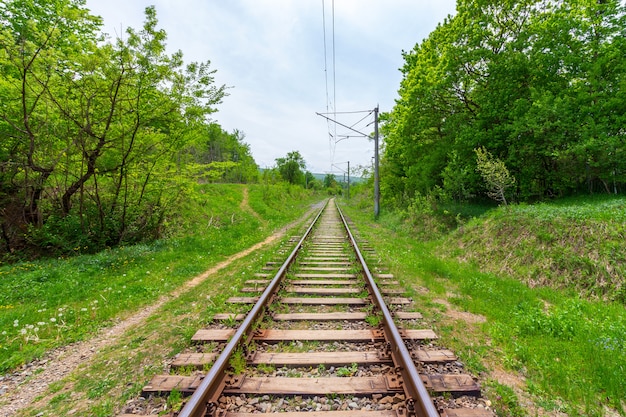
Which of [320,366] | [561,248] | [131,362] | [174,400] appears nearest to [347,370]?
[320,366]

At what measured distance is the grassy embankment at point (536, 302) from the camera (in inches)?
108

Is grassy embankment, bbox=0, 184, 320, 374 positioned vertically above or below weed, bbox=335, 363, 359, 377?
A: below

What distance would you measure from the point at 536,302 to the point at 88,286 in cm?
892

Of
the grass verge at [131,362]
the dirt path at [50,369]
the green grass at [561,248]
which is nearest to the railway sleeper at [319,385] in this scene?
the grass verge at [131,362]

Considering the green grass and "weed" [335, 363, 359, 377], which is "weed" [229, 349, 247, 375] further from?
the green grass

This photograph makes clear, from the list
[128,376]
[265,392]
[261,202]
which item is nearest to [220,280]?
[128,376]

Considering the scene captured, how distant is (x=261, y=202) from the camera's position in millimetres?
23328

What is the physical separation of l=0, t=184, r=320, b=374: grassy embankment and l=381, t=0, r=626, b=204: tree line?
30.6 feet

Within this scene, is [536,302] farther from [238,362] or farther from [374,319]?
[238,362]

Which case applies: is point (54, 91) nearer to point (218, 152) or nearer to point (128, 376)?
point (128, 376)

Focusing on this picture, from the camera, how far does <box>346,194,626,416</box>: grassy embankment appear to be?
2.74 metres

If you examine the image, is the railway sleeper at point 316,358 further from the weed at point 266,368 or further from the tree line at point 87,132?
the tree line at point 87,132

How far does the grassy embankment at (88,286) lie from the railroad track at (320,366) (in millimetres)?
2241

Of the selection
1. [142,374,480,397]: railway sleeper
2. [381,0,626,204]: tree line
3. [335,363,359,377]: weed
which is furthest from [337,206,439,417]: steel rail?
[381,0,626,204]: tree line
